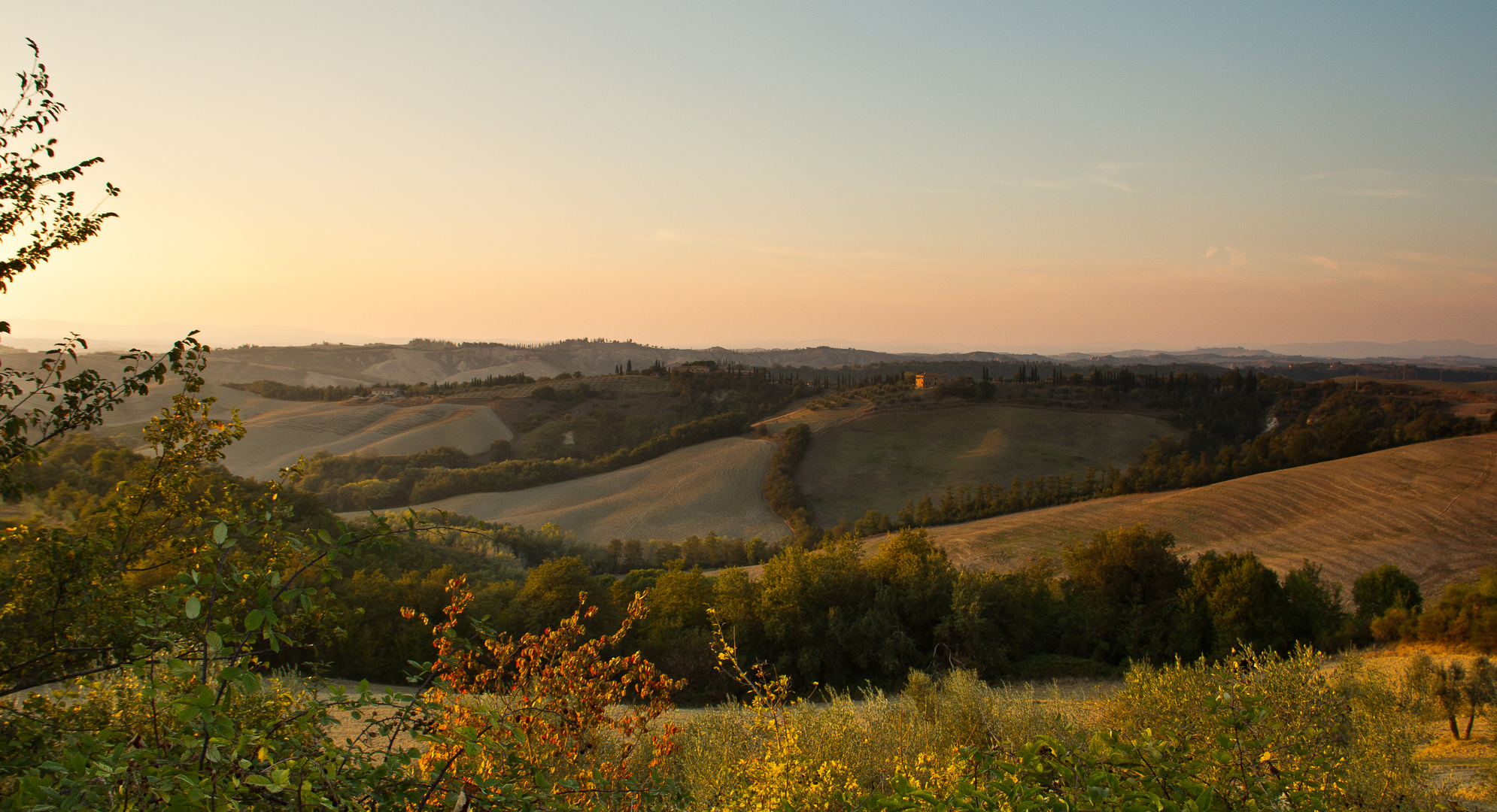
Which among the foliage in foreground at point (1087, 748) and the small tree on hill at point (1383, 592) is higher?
the foliage in foreground at point (1087, 748)

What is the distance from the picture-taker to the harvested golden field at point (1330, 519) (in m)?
41.6

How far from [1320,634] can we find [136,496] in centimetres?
3211

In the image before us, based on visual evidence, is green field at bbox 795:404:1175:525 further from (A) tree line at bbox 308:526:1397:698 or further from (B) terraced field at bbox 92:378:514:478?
(B) terraced field at bbox 92:378:514:478

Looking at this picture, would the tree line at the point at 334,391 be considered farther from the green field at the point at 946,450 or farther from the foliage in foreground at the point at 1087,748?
the foliage in foreground at the point at 1087,748

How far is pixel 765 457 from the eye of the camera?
263ft

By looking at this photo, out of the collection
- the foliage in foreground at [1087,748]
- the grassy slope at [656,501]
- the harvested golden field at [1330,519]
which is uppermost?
the foliage in foreground at [1087,748]

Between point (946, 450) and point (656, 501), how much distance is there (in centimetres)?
3181

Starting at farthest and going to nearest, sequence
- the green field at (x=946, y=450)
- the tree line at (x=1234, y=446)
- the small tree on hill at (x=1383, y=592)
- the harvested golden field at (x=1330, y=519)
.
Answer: the green field at (x=946, y=450)
the tree line at (x=1234, y=446)
the harvested golden field at (x=1330, y=519)
the small tree on hill at (x=1383, y=592)

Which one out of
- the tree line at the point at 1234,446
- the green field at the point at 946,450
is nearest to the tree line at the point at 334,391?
the green field at the point at 946,450

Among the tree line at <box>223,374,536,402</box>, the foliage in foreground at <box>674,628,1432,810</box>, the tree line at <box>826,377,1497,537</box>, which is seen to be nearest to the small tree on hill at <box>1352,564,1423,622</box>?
the foliage in foreground at <box>674,628,1432,810</box>

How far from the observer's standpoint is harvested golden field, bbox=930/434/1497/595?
41594 mm

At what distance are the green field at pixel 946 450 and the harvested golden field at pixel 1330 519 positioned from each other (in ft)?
48.2

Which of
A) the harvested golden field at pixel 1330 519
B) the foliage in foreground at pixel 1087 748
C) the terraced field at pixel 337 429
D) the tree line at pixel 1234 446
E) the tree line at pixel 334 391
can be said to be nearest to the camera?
the foliage in foreground at pixel 1087 748

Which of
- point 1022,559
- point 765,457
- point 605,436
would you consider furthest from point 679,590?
point 605,436
